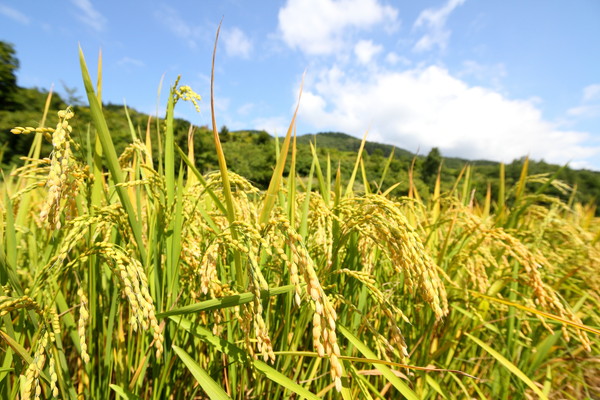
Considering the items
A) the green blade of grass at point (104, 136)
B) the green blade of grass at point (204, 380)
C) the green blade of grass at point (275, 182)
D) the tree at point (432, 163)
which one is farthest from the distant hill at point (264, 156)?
the green blade of grass at point (204, 380)

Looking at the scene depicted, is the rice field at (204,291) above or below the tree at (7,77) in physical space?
below

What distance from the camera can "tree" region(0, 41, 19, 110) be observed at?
69.7 ft

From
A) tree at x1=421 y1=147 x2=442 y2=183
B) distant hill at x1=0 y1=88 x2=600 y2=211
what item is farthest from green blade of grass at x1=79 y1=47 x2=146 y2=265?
tree at x1=421 y1=147 x2=442 y2=183

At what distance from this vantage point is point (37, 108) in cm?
2452

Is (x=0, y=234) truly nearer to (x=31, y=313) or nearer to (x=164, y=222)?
(x=31, y=313)

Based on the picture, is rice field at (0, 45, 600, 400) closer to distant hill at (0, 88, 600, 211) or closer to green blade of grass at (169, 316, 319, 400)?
green blade of grass at (169, 316, 319, 400)

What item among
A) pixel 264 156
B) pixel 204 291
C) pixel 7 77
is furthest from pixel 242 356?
pixel 7 77

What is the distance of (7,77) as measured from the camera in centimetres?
2141

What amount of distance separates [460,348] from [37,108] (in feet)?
113

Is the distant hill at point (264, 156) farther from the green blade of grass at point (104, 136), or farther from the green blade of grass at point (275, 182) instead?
the green blade of grass at point (104, 136)

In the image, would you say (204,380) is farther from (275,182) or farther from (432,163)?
(432,163)

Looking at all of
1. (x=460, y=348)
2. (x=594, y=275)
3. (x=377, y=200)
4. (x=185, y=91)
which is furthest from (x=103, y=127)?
(x=594, y=275)

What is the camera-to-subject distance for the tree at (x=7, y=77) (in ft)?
69.7

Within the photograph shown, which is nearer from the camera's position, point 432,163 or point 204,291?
point 204,291
